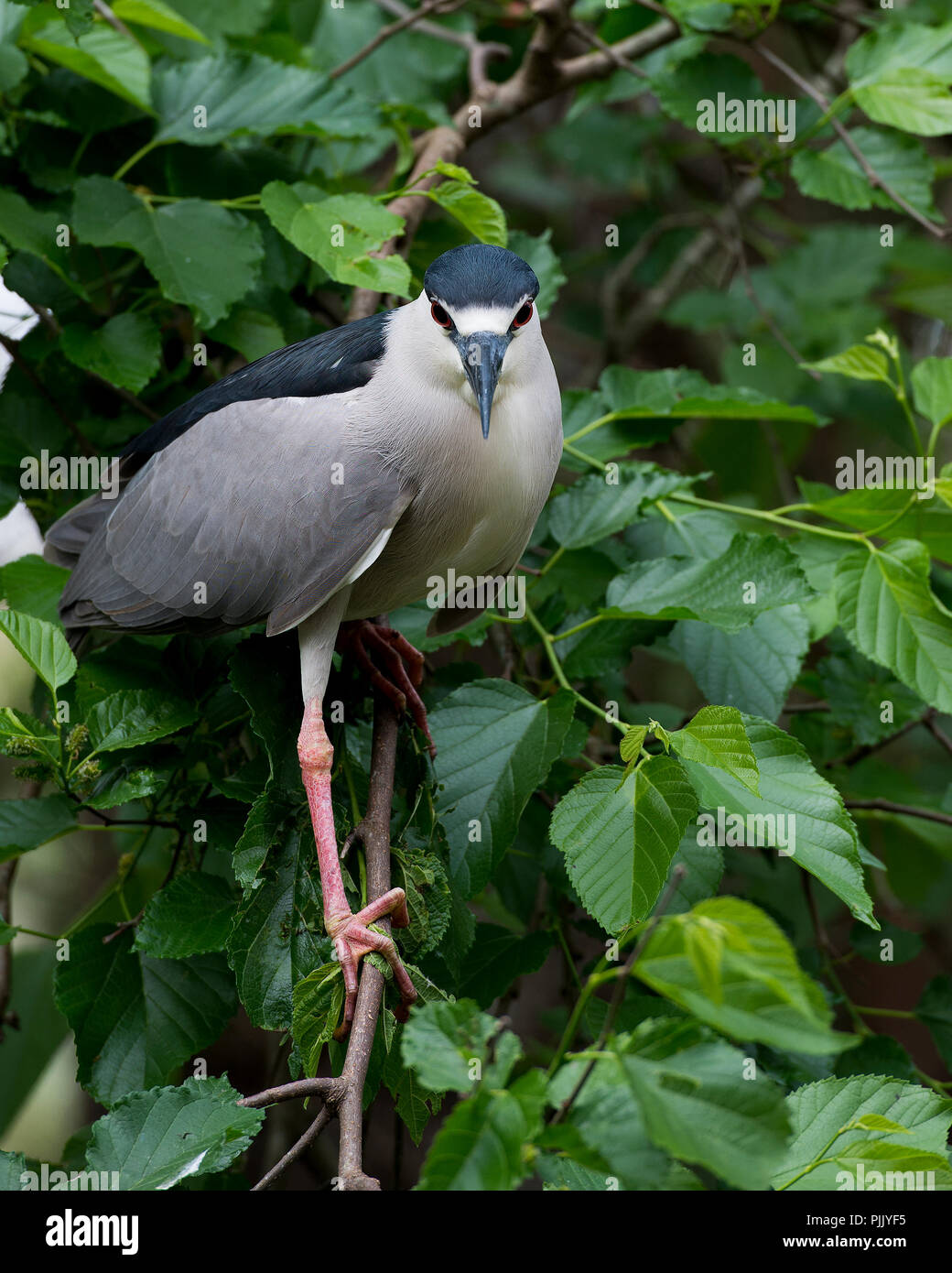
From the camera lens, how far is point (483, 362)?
73.3 inches

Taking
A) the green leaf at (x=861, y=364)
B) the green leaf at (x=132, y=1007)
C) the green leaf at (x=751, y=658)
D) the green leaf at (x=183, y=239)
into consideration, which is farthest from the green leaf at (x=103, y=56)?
the green leaf at (x=132, y=1007)

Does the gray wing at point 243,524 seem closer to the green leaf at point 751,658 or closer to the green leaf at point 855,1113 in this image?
the green leaf at point 751,658

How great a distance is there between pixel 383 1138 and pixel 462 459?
2953mm

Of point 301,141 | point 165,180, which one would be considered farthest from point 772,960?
point 301,141

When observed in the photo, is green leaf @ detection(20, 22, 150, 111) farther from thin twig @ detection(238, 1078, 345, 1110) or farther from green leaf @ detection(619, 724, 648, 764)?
thin twig @ detection(238, 1078, 345, 1110)

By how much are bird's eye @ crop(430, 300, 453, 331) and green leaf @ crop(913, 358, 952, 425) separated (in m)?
0.99

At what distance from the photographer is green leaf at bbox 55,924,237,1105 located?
2.05 meters

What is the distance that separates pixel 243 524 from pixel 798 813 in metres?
1.11

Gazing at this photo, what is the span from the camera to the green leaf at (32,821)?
208 cm

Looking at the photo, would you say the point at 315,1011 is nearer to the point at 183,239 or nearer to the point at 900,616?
the point at 900,616

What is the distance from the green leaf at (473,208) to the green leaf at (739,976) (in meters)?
1.71

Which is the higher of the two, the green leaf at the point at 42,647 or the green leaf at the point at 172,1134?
the green leaf at the point at 42,647

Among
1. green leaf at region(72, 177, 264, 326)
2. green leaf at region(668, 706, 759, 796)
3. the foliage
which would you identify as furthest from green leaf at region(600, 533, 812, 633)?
green leaf at region(72, 177, 264, 326)

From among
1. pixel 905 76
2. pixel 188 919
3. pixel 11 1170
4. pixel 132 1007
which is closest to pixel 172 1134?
pixel 11 1170
